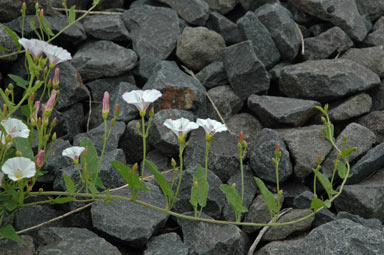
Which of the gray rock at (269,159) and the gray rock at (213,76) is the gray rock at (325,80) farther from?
the gray rock at (269,159)

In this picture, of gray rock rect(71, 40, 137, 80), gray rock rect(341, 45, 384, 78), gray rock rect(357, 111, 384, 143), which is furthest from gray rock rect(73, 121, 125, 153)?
gray rock rect(341, 45, 384, 78)

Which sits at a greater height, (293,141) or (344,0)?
(344,0)

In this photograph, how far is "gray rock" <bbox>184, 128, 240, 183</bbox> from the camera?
3221 millimetres

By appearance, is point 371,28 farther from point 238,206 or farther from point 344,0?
point 238,206

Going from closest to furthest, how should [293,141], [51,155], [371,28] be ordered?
[51,155] < [293,141] < [371,28]

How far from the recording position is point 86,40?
398 cm

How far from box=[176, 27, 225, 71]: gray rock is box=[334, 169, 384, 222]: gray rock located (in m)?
1.58

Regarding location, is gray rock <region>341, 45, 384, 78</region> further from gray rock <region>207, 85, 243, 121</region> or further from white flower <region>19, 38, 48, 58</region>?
white flower <region>19, 38, 48, 58</region>

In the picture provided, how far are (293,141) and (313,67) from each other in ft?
2.52

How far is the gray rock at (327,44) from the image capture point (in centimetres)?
414

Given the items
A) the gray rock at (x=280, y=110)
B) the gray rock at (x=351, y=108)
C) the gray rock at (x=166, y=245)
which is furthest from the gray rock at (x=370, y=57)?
the gray rock at (x=166, y=245)

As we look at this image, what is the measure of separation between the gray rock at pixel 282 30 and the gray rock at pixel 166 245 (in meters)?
2.03

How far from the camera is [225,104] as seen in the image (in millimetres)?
3744

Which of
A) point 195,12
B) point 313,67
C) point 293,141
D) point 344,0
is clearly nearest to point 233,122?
point 293,141
